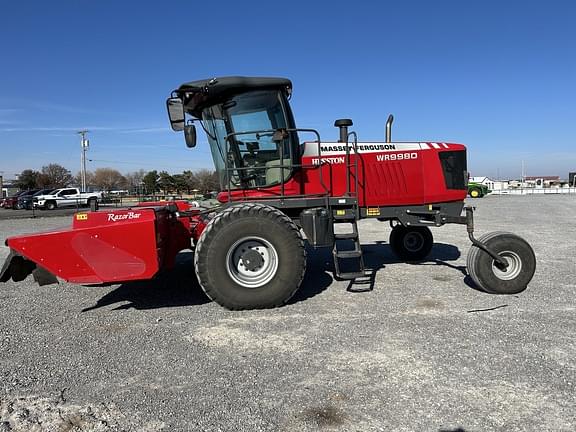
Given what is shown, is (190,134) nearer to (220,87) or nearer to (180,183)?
(220,87)

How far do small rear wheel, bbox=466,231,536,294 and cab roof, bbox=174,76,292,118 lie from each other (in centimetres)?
343

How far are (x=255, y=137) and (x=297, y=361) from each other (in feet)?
10.8

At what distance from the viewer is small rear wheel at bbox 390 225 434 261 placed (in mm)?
8281

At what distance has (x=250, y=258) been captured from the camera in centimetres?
527

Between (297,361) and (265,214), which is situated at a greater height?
(265,214)

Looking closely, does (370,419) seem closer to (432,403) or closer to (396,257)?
(432,403)

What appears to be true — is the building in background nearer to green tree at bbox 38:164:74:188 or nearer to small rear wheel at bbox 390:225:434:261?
small rear wheel at bbox 390:225:434:261

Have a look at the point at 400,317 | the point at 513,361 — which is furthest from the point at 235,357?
the point at 513,361

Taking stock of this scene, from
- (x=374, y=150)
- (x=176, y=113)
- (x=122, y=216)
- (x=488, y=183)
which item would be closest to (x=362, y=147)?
Answer: (x=374, y=150)

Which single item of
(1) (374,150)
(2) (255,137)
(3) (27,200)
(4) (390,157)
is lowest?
(3) (27,200)

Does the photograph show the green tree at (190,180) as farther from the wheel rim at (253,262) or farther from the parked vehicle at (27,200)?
the wheel rim at (253,262)

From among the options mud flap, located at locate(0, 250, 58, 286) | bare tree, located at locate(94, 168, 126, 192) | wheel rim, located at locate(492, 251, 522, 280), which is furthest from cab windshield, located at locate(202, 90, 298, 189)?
bare tree, located at locate(94, 168, 126, 192)

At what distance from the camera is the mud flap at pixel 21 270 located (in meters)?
4.88

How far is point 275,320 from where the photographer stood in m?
4.80
